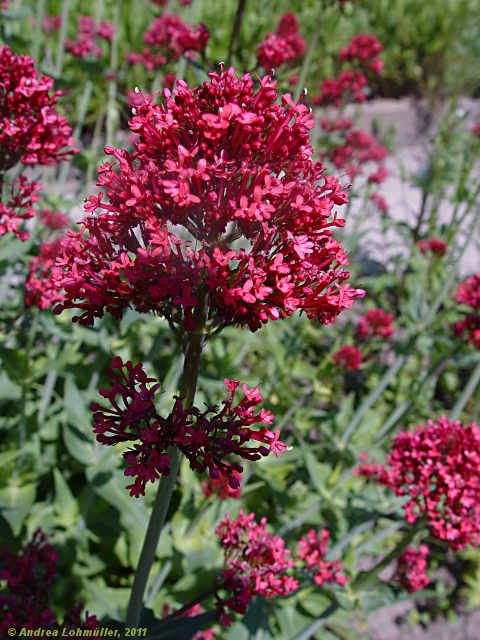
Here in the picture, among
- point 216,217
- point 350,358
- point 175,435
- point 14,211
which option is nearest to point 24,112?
point 14,211

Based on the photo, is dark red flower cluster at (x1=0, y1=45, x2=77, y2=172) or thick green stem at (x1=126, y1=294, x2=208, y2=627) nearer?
thick green stem at (x1=126, y1=294, x2=208, y2=627)

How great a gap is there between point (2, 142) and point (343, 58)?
337 cm

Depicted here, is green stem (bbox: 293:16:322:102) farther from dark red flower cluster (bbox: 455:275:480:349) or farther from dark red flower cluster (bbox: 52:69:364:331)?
dark red flower cluster (bbox: 52:69:364:331)

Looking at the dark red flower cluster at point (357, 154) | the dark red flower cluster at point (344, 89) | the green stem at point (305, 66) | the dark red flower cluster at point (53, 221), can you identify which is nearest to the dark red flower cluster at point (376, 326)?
the dark red flower cluster at point (357, 154)

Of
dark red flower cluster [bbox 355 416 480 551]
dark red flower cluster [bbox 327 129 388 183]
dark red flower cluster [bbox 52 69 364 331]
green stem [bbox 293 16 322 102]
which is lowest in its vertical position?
dark red flower cluster [bbox 355 416 480 551]

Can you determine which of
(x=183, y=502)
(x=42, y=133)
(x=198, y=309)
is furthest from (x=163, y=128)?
(x=183, y=502)

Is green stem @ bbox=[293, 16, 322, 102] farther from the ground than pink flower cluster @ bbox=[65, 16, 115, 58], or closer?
closer

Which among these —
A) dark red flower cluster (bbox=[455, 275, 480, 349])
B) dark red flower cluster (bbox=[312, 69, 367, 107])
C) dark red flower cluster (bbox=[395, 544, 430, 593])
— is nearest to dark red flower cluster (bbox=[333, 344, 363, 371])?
dark red flower cluster (bbox=[455, 275, 480, 349])

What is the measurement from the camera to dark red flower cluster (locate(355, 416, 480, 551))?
5.40 feet

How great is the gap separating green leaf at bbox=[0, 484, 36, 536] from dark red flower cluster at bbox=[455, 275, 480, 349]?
231cm

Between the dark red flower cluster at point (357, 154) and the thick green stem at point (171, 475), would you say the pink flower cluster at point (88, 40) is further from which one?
the thick green stem at point (171, 475)

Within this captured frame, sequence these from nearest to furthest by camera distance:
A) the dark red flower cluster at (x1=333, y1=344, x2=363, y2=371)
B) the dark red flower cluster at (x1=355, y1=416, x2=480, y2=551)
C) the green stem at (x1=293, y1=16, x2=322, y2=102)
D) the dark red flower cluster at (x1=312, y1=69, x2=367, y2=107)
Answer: the dark red flower cluster at (x1=355, y1=416, x2=480, y2=551) → the green stem at (x1=293, y1=16, x2=322, y2=102) → the dark red flower cluster at (x1=333, y1=344, x2=363, y2=371) → the dark red flower cluster at (x1=312, y1=69, x2=367, y2=107)

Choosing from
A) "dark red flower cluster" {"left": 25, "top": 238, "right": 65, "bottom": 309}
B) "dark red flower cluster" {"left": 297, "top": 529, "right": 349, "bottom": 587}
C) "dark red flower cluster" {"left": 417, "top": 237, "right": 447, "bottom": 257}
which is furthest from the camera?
"dark red flower cluster" {"left": 417, "top": 237, "right": 447, "bottom": 257}

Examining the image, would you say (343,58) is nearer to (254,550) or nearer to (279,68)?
(279,68)
